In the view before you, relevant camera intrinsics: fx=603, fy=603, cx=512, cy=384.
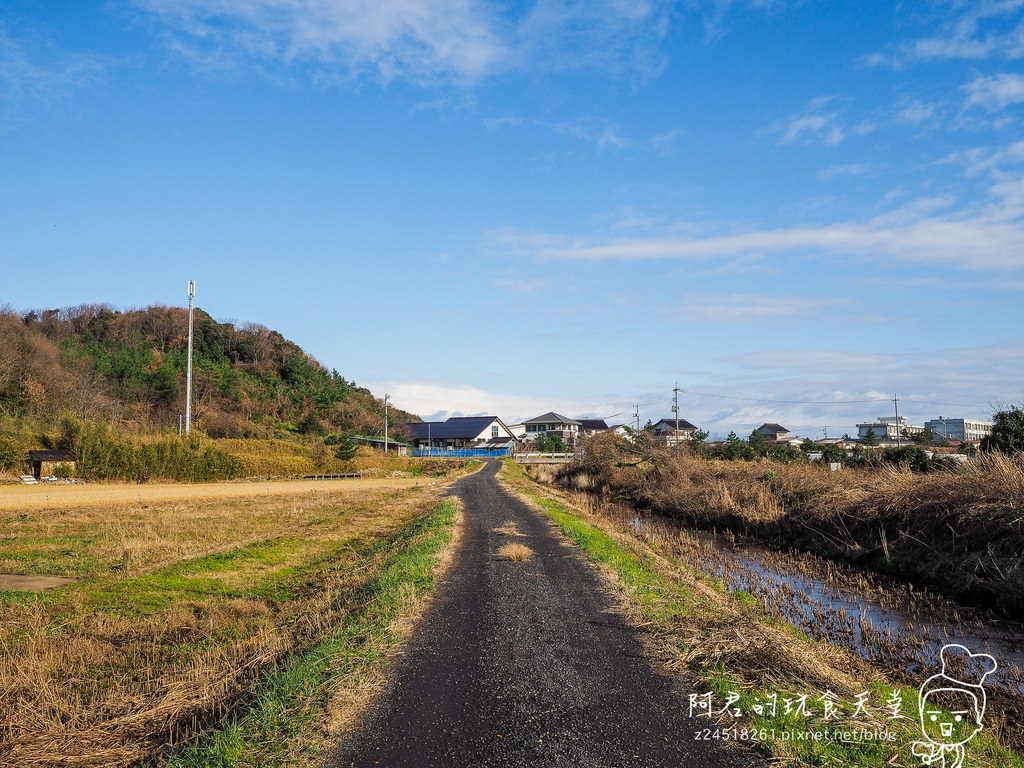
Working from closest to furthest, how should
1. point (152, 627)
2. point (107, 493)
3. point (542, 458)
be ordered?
1. point (152, 627)
2. point (107, 493)
3. point (542, 458)

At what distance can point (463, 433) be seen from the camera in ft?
307

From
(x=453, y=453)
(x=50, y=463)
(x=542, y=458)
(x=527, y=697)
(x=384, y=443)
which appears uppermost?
(x=384, y=443)

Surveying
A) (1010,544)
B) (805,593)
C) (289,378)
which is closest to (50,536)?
(805,593)

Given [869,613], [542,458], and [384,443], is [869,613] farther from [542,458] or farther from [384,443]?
[384,443]

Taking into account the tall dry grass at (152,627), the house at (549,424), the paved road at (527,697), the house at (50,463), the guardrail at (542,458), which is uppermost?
the house at (549,424)

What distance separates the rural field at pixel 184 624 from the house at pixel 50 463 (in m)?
16.2

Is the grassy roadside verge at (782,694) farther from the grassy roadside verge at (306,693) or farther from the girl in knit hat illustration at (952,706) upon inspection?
the grassy roadside verge at (306,693)

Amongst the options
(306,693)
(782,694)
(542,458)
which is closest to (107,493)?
(306,693)

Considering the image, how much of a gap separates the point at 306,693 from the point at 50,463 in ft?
127

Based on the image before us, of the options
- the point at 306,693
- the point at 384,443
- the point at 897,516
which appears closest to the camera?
the point at 306,693

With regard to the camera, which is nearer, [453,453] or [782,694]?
[782,694]

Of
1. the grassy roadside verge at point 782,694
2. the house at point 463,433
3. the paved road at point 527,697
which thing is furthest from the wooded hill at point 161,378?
the grassy roadside verge at point 782,694

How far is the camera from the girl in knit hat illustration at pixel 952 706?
4.72 meters

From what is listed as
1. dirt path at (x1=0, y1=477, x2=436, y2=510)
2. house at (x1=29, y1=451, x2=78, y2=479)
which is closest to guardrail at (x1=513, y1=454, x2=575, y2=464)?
dirt path at (x1=0, y1=477, x2=436, y2=510)
